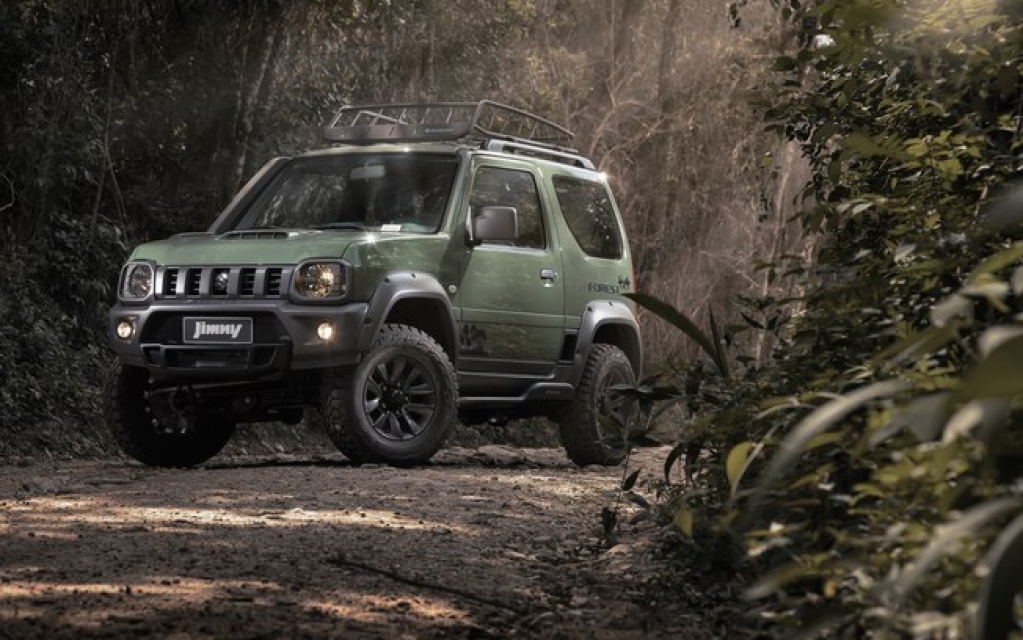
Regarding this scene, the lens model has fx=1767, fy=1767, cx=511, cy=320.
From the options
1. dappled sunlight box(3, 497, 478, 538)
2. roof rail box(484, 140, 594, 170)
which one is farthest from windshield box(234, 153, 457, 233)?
dappled sunlight box(3, 497, 478, 538)

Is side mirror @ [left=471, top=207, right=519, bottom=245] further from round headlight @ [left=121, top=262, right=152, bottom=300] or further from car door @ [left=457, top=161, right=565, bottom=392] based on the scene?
round headlight @ [left=121, top=262, right=152, bottom=300]

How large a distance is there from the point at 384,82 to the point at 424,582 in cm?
1434

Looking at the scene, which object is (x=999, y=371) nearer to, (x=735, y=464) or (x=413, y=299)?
(x=735, y=464)

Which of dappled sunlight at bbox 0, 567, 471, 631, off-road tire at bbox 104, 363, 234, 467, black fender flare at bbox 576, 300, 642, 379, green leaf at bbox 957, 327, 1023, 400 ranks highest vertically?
green leaf at bbox 957, 327, 1023, 400

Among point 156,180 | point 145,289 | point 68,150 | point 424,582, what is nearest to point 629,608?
point 424,582

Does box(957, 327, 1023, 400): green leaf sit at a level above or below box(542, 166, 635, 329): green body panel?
above

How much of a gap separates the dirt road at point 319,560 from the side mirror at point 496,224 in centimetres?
189

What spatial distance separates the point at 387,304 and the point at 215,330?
104cm

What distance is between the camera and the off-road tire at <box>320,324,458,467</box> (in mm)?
10477

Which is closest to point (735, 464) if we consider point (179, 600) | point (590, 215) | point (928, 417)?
point (928, 417)

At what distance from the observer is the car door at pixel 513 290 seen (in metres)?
11.6

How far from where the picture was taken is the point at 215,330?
10547 millimetres

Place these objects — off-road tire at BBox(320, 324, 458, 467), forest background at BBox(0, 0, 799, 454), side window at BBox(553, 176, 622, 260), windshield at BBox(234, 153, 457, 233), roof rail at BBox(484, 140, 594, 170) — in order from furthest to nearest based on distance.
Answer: forest background at BBox(0, 0, 799, 454), side window at BBox(553, 176, 622, 260), roof rail at BBox(484, 140, 594, 170), windshield at BBox(234, 153, 457, 233), off-road tire at BBox(320, 324, 458, 467)

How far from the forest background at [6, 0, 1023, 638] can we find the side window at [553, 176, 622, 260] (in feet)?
3.91
